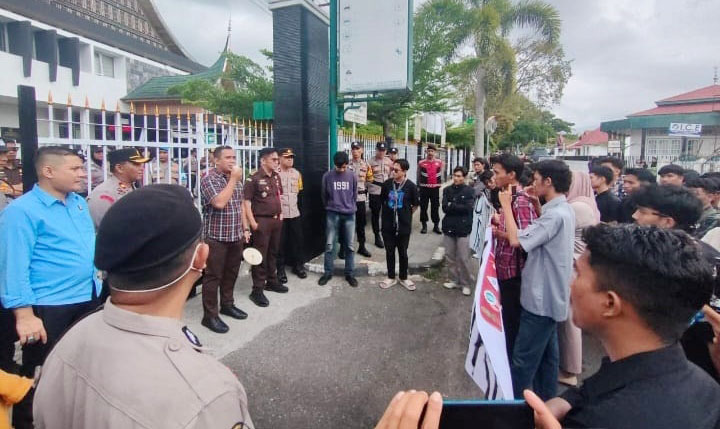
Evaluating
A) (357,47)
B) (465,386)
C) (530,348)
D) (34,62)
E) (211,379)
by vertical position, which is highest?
(34,62)

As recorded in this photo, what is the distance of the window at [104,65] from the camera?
19.5 metres

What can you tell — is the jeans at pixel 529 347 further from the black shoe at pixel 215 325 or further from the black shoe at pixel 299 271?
the black shoe at pixel 299 271

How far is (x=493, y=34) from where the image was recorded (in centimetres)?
1680

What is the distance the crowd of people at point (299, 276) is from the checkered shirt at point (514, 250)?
0.04 ft

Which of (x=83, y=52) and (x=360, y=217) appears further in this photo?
(x=83, y=52)

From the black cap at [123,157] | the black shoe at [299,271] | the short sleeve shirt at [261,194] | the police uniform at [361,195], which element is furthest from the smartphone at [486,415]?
the police uniform at [361,195]

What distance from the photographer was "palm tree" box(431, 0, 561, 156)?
53.8 ft

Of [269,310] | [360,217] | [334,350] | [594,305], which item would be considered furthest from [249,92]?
[594,305]

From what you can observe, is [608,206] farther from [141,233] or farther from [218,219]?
[141,233]

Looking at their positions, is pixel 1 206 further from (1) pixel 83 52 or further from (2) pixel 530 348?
(1) pixel 83 52

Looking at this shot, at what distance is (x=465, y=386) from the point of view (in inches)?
134

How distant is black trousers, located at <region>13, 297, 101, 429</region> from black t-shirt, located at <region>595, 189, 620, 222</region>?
4.84m

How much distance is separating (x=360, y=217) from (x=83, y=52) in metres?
17.9

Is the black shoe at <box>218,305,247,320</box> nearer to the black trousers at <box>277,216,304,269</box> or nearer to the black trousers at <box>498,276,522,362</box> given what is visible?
the black trousers at <box>277,216,304,269</box>
